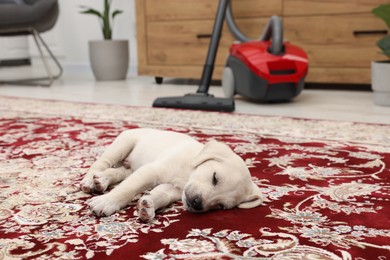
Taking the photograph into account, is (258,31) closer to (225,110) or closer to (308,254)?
(225,110)

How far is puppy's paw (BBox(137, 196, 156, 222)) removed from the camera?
934 millimetres

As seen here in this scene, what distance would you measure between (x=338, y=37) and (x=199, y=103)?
3.62ft

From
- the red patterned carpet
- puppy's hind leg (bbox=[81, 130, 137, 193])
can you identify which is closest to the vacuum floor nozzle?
the red patterned carpet

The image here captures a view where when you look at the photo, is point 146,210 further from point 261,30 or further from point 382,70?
point 261,30

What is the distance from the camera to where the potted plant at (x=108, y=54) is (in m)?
3.78

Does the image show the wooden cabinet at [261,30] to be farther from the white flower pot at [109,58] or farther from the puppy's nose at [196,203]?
the puppy's nose at [196,203]

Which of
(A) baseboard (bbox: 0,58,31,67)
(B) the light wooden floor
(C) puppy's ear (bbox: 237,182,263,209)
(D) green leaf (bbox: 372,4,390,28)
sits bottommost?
(B) the light wooden floor

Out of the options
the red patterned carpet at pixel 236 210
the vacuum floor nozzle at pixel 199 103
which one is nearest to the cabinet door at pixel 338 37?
the vacuum floor nozzle at pixel 199 103

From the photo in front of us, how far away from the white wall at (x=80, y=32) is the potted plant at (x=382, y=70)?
232 cm

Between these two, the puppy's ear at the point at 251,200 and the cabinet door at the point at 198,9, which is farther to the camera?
the cabinet door at the point at 198,9

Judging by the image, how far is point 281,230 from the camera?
91 centimetres

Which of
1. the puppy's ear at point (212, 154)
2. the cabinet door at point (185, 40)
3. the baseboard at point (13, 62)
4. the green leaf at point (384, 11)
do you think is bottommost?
the baseboard at point (13, 62)

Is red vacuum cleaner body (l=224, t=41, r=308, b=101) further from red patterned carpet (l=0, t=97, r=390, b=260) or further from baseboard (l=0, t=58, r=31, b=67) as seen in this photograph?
baseboard (l=0, t=58, r=31, b=67)

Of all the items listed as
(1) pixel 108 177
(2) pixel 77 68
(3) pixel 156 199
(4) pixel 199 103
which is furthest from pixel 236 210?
(2) pixel 77 68
